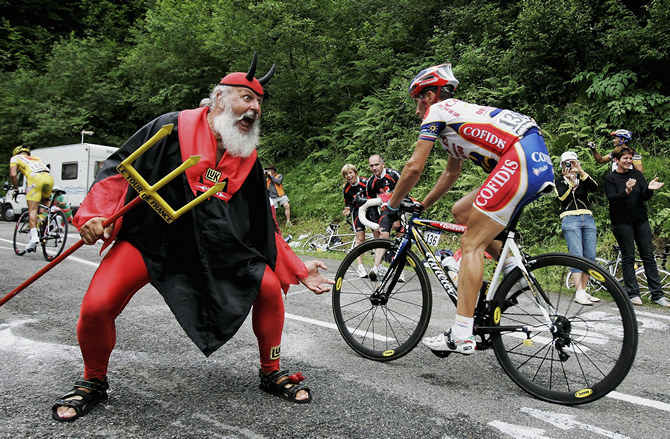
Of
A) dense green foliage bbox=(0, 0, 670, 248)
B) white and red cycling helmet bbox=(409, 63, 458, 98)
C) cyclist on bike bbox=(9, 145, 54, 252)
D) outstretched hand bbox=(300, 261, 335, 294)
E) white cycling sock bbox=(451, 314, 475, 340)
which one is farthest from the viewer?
dense green foliage bbox=(0, 0, 670, 248)

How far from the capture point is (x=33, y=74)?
2866 centimetres

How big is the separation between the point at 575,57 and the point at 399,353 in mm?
11047

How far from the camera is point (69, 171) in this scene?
71.5ft

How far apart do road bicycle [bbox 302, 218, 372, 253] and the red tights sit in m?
10.1

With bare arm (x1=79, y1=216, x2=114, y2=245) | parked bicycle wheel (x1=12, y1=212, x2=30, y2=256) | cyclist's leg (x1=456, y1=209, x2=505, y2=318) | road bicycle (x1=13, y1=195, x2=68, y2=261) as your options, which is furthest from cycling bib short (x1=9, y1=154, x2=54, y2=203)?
cyclist's leg (x1=456, y1=209, x2=505, y2=318)

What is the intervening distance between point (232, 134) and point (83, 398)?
1694 mm

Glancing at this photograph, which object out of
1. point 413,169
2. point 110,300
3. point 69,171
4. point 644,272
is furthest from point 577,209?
point 69,171

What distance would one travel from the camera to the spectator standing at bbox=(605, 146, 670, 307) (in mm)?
6844

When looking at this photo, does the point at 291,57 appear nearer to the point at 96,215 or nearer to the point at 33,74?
the point at 96,215

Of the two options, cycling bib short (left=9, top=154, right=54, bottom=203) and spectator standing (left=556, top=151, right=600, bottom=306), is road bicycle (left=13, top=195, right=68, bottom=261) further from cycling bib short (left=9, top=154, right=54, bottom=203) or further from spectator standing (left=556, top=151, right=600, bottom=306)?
spectator standing (left=556, top=151, right=600, bottom=306)

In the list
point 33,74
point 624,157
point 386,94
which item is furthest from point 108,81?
point 624,157

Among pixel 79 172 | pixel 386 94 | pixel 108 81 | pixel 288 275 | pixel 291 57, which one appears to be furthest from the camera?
pixel 108 81

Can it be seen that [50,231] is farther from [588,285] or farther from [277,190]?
[588,285]

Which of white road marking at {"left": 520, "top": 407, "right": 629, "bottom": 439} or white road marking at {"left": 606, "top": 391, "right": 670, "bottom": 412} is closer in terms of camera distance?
white road marking at {"left": 520, "top": 407, "right": 629, "bottom": 439}
